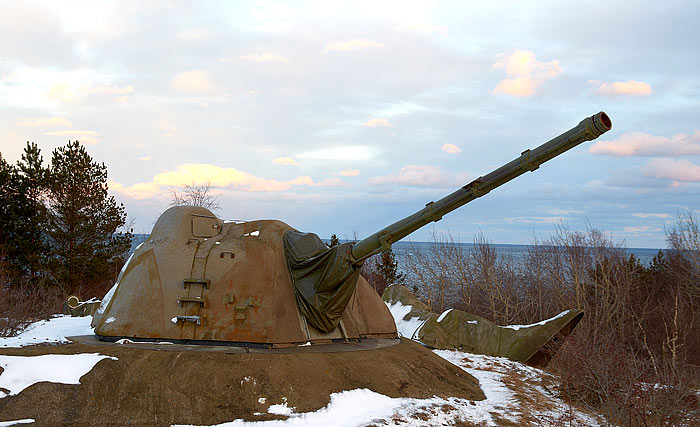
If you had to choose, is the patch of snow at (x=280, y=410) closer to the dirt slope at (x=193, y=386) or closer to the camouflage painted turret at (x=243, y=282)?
the dirt slope at (x=193, y=386)

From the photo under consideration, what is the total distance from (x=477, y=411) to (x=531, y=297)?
1002 inches

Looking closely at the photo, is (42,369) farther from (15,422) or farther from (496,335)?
(496,335)

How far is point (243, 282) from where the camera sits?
8969 mm

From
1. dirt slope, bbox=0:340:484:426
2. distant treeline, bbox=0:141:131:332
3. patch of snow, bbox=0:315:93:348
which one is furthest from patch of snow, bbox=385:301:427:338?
distant treeline, bbox=0:141:131:332

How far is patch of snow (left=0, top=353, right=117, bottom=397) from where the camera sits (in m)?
7.18

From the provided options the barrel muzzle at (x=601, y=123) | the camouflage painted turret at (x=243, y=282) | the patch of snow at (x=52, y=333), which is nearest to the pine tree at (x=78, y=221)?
the patch of snow at (x=52, y=333)

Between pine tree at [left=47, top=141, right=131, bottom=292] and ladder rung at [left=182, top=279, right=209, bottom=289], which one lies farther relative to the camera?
pine tree at [left=47, top=141, right=131, bottom=292]

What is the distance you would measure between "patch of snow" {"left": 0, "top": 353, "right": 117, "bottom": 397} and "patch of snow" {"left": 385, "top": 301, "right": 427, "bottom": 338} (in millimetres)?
8923

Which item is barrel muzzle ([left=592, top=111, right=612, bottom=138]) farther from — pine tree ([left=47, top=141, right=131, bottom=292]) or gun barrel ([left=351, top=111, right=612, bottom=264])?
pine tree ([left=47, top=141, right=131, bottom=292])

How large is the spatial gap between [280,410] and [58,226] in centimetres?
2297

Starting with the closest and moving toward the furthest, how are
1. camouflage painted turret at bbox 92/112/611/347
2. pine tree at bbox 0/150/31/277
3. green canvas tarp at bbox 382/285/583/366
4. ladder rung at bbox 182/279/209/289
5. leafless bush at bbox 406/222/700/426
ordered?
camouflage painted turret at bbox 92/112/611/347 < ladder rung at bbox 182/279/209/289 < green canvas tarp at bbox 382/285/583/366 < pine tree at bbox 0/150/31/277 < leafless bush at bbox 406/222/700/426

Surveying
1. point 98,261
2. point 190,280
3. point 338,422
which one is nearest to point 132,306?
point 190,280

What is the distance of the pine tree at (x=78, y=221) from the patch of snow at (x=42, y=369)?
66.9 feet

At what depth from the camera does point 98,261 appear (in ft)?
88.7
